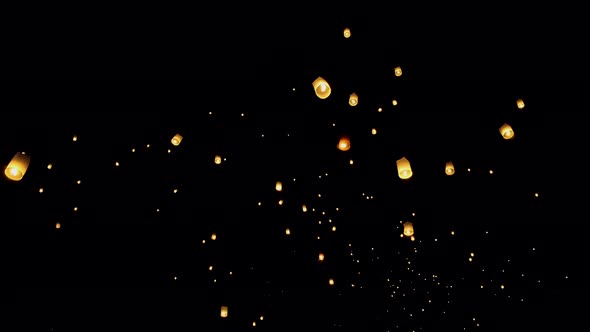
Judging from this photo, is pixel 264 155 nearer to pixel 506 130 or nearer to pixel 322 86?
pixel 322 86

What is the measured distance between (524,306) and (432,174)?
3493 millimetres

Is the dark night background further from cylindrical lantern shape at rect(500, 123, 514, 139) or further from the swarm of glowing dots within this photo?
cylindrical lantern shape at rect(500, 123, 514, 139)

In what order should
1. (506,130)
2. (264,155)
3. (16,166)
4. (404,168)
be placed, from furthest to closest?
1. (264,155)
2. (506,130)
3. (404,168)
4. (16,166)

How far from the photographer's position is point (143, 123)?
12.8 ft

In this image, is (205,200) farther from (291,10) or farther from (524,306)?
(524,306)

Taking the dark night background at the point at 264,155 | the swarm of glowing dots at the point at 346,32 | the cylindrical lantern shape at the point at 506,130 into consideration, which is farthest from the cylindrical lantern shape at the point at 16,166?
the cylindrical lantern shape at the point at 506,130

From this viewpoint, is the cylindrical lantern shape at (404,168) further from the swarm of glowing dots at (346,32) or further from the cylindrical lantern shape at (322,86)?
the swarm of glowing dots at (346,32)

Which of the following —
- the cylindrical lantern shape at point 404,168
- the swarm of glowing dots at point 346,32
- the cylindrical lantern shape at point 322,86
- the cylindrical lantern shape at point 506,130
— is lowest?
the cylindrical lantern shape at point 404,168

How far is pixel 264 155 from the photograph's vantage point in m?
4.41

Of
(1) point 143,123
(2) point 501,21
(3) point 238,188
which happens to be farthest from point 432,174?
(1) point 143,123

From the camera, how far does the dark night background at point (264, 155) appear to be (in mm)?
3479

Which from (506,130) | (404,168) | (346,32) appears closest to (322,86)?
(404,168)

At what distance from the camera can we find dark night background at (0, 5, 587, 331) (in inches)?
137

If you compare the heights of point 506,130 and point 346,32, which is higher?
point 346,32
